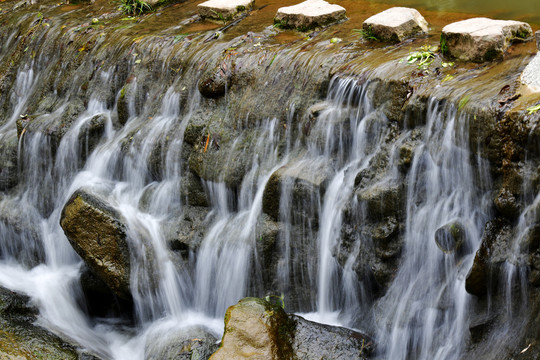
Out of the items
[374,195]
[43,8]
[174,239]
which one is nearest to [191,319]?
[174,239]

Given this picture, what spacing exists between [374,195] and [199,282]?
A: 2.04 m

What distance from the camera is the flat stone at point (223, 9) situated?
827 cm

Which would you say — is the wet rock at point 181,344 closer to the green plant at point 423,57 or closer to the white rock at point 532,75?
A: the green plant at point 423,57

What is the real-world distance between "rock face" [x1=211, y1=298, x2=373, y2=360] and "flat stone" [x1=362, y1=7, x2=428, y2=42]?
3.22 m

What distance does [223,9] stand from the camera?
827 cm

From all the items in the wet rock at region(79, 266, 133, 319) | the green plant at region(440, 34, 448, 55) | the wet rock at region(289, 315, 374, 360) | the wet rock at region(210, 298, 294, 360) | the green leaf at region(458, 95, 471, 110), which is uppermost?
the green plant at region(440, 34, 448, 55)

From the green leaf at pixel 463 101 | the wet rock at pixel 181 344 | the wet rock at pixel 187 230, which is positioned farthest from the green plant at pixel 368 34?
the wet rock at pixel 181 344

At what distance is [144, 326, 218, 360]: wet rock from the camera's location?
5.02 meters

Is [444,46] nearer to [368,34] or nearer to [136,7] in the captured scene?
[368,34]

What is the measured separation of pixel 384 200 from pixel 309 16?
10.7 feet

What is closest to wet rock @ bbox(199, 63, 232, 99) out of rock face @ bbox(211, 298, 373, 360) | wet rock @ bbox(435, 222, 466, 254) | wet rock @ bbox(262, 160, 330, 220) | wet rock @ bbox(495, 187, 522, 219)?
wet rock @ bbox(262, 160, 330, 220)

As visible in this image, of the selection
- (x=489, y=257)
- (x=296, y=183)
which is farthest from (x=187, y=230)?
(x=489, y=257)

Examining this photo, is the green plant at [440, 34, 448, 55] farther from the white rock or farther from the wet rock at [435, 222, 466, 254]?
the wet rock at [435, 222, 466, 254]

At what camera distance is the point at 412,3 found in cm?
821
